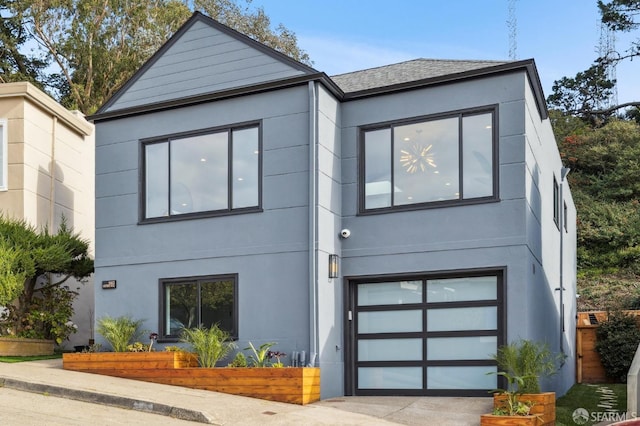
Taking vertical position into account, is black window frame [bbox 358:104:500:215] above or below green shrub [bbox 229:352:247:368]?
above

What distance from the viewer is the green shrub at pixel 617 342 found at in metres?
17.4

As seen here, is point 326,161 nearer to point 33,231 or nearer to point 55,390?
point 55,390

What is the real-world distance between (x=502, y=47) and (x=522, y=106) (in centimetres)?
3007

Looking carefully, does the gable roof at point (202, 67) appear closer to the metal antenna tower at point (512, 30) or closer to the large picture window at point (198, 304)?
the large picture window at point (198, 304)

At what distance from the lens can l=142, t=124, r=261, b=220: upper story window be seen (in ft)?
42.0

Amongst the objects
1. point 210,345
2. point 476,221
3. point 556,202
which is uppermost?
point 556,202

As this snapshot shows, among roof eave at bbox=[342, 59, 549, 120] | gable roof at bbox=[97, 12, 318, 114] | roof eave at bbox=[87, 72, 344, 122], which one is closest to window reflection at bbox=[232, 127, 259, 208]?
roof eave at bbox=[87, 72, 344, 122]

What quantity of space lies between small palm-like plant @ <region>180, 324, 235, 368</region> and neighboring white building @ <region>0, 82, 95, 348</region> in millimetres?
5890

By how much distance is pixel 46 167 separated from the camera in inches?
668

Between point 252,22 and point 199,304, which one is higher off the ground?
point 252,22

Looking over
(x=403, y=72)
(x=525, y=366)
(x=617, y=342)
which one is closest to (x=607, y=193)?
(x=617, y=342)

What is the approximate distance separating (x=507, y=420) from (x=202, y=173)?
22.1 feet

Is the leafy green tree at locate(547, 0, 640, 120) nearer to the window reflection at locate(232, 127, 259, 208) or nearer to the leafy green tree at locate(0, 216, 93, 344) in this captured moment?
the window reflection at locate(232, 127, 259, 208)

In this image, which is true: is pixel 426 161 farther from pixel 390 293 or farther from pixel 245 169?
pixel 245 169
